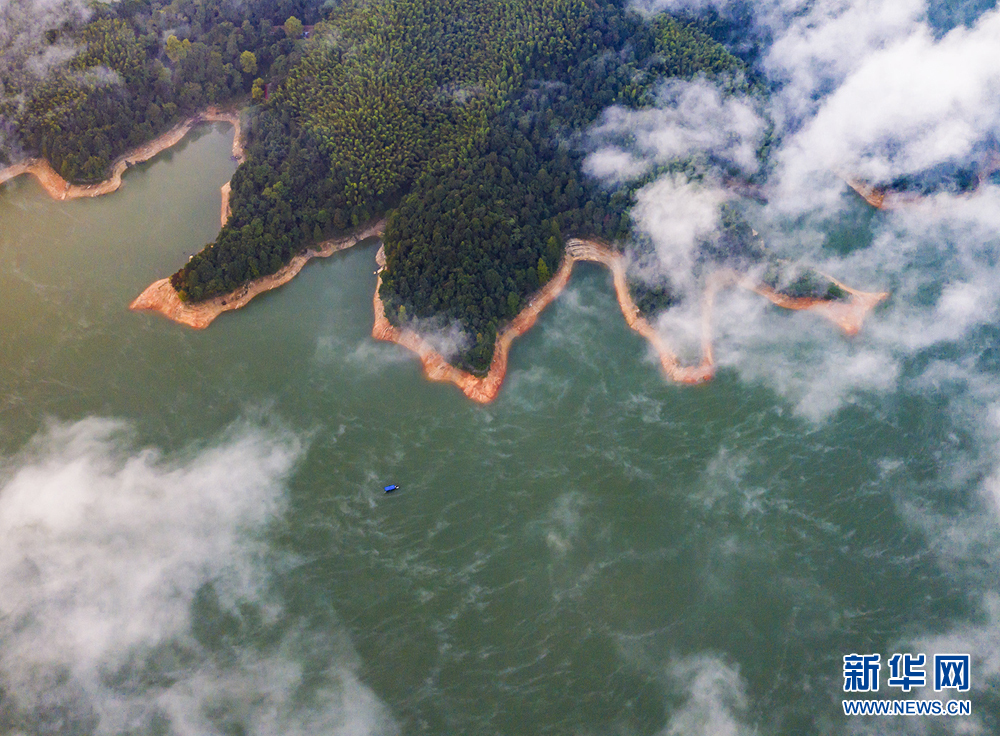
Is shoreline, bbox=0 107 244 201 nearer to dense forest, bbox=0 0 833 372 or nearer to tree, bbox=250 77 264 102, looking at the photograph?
dense forest, bbox=0 0 833 372

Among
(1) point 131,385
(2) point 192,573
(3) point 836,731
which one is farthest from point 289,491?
(3) point 836,731

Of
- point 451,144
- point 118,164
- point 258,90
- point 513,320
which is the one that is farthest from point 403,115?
point 118,164

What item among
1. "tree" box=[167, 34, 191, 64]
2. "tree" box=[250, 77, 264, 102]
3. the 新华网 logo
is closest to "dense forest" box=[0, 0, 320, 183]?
"tree" box=[167, 34, 191, 64]

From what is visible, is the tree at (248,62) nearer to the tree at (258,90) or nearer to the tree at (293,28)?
the tree at (258,90)

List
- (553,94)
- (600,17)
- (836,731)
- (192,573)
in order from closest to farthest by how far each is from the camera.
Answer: (836,731) < (192,573) < (553,94) < (600,17)

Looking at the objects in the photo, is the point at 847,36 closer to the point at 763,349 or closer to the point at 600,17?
the point at 600,17

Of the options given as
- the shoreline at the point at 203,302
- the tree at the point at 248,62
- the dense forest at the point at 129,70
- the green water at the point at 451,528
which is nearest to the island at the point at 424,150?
the shoreline at the point at 203,302
